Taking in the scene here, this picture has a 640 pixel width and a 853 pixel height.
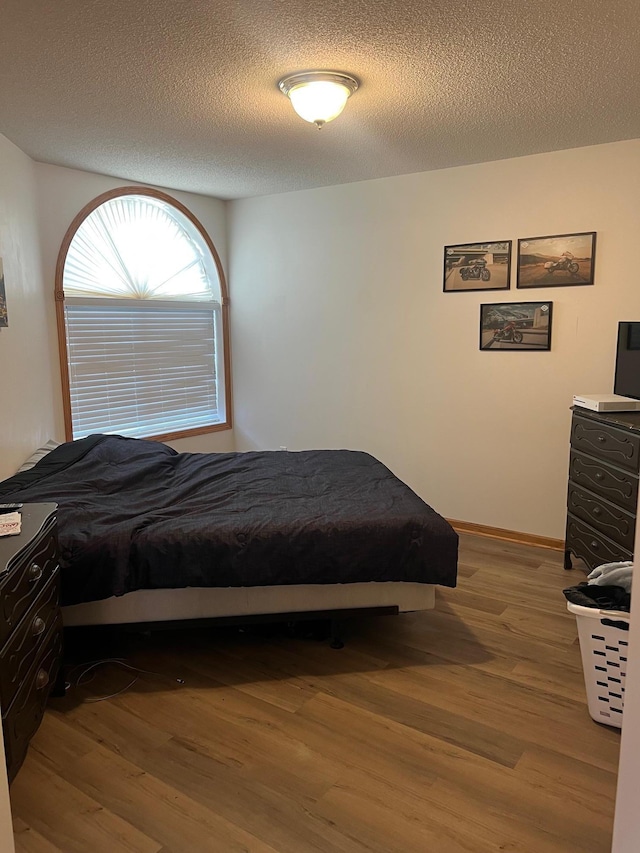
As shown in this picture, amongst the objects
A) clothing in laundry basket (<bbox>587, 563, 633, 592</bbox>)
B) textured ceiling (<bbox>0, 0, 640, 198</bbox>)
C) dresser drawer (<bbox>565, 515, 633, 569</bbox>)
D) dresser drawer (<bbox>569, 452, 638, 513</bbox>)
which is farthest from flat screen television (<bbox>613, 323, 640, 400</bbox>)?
clothing in laundry basket (<bbox>587, 563, 633, 592</bbox>)

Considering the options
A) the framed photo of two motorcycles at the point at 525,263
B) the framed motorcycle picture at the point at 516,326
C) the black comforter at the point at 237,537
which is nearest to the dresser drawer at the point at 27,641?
the black comforter at the point at 237,537

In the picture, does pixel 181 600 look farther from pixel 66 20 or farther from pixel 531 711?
pixel 66 20

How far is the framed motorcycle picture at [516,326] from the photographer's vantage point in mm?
3889

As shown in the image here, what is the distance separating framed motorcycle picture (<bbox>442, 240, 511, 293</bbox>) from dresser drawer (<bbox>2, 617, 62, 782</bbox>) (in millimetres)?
3263

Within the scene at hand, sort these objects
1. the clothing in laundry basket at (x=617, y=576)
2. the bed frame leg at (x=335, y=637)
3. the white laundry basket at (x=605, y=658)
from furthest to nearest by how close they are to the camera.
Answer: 1. the bed frame leg at (x=335, y=637)
2. the clothing in laundry basket at (x=617, y=576)
3. the white laundry basket at (x=605, y=658)

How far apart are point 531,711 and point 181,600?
152 cm

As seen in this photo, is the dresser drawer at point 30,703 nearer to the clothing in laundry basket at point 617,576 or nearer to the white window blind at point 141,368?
the clothing in laundry basket at point 617,576

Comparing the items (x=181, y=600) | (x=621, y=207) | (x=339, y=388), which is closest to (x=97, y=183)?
(x=339, y=388)

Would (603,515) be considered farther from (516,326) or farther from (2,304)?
(2,304)

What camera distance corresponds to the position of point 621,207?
11.7 feet

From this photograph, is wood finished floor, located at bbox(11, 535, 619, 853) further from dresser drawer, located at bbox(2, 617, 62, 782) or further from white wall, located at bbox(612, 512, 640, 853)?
white wall, located at bbox(612, 512, 640, 853)

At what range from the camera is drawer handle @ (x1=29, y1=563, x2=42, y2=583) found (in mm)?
2041

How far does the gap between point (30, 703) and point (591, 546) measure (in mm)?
2848

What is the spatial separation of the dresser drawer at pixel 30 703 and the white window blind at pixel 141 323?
2297 mm
